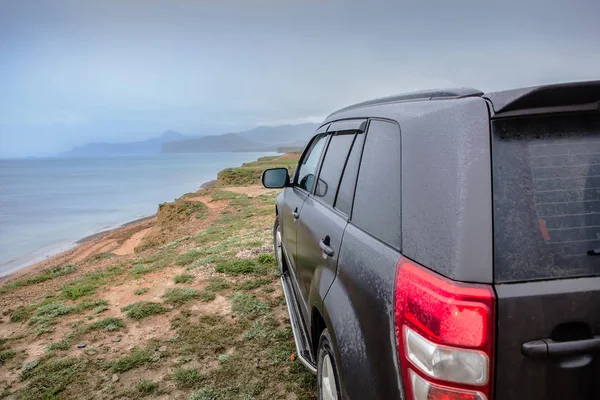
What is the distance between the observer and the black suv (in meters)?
1.10

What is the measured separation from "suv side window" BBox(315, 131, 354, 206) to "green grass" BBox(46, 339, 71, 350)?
11.6 feet

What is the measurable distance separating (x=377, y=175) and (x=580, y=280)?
91cm

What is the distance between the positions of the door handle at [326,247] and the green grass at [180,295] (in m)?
3.59

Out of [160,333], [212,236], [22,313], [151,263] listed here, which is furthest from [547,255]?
[212,236]

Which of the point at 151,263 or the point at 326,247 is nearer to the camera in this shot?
the point at 326,247

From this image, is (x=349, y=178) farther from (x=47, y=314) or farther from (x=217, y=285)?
(x=47, y=314)

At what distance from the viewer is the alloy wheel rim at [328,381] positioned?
2.08 metres

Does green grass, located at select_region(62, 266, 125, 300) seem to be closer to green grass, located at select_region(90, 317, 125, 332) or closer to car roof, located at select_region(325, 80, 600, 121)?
green grass, located at select_region(90, 317, 125, 332)

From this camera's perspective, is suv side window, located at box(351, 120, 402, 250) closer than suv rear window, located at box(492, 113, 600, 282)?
No

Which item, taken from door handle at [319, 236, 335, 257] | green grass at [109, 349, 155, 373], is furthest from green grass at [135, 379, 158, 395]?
door handle at [319, 236, 335, 257]

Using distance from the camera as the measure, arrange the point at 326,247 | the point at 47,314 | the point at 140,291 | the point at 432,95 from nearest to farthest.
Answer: the point at 432,95 < the point at 326,247 < the point at 47,314 < the point at 140,291

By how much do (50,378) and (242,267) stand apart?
304cm

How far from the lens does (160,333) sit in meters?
4.32

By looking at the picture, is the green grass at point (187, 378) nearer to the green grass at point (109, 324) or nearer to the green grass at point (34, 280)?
the green grass at point (109, 324)
